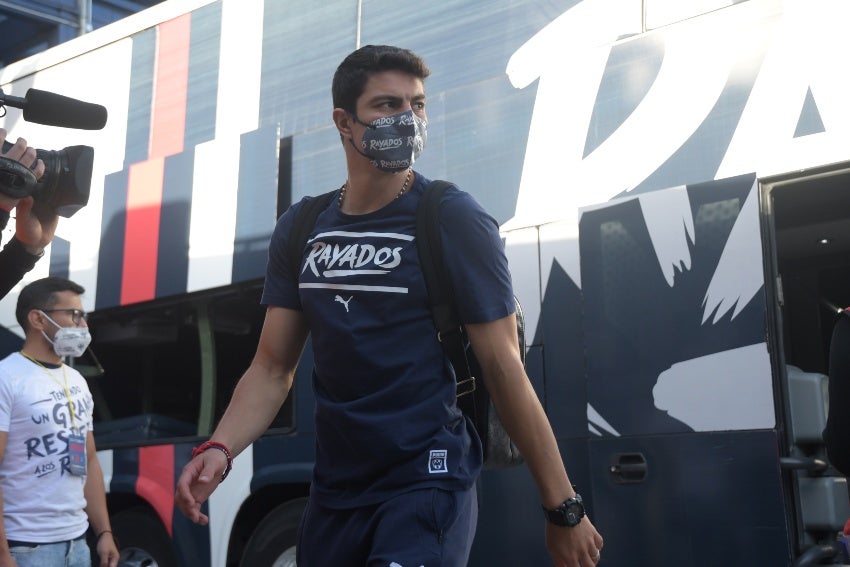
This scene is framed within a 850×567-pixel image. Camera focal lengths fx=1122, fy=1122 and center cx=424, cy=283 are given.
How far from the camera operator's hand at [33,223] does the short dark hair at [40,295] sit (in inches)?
76.9

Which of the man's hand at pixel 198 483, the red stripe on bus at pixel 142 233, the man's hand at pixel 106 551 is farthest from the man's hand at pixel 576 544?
the red stripe on bus at pixel 142 233

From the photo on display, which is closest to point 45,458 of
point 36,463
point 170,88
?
point 36,463

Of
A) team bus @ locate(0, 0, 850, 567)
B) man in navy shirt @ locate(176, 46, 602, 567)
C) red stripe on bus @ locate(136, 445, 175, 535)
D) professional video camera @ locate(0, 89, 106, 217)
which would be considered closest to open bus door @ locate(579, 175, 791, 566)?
team bus @ locate(0, 0, 850, 567)

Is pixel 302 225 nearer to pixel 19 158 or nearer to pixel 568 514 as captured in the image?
pixel 19 158

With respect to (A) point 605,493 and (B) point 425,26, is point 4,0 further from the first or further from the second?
(A) point 605,493

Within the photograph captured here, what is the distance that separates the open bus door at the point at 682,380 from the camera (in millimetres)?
4172

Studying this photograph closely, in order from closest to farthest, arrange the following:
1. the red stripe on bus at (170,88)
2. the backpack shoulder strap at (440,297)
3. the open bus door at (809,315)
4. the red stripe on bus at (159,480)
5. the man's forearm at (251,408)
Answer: the backpack shoulder strap at (440,297), the man's forearm at (251,408), the open bus door at (809,315), the red stripe on bus at (159,480), the red stripe on bus at (170,88)

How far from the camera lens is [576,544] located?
2.30 metres

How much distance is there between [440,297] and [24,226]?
106 centimetres

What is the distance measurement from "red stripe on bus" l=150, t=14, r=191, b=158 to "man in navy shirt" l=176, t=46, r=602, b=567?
431 cm

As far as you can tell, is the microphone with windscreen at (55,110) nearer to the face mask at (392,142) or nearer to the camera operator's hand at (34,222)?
the camera operator's hand at (34,222)

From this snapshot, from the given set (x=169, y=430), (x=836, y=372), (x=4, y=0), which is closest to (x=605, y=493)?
(x=836, y=372)

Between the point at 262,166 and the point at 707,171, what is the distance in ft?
8.65

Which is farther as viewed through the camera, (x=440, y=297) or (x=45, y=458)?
(x=45, y=458)
